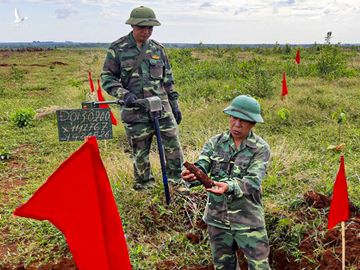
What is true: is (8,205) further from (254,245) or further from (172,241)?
(254,245)

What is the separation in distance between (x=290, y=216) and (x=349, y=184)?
910 mm

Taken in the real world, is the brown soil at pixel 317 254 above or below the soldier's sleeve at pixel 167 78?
below

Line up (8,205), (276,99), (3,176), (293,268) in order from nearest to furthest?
(293,268) → (8,205) → (3,176) → (276,99)

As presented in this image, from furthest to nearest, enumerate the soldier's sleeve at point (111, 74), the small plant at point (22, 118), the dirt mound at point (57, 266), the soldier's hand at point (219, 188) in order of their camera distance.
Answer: the small plant at point (22, 118) < the soldier's sleeve at point (111, 74) < the dirt mound at point (57, 266) < the soldier's hand at point (219, 188)

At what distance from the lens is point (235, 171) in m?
2.26

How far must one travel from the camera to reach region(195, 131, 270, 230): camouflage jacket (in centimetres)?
226

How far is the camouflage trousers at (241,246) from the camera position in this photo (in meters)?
2.29

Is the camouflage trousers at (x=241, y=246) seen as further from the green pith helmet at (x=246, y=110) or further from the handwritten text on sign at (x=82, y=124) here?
the handwritten text on sign at (x=82, y=124)

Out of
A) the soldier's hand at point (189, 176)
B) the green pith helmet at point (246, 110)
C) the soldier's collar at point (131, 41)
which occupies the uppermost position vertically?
the soldier's collar at point (131, 41)

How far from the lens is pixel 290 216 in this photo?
127 inches

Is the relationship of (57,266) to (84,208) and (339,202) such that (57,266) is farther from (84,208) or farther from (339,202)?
(339,202)

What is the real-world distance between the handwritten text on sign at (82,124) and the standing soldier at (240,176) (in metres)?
0.61

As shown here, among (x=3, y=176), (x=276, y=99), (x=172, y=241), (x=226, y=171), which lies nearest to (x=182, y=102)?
(x=276, y=99)

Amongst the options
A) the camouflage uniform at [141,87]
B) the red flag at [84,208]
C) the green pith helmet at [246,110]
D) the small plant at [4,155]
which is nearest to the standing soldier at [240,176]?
the green pith helmet at [246,110]
